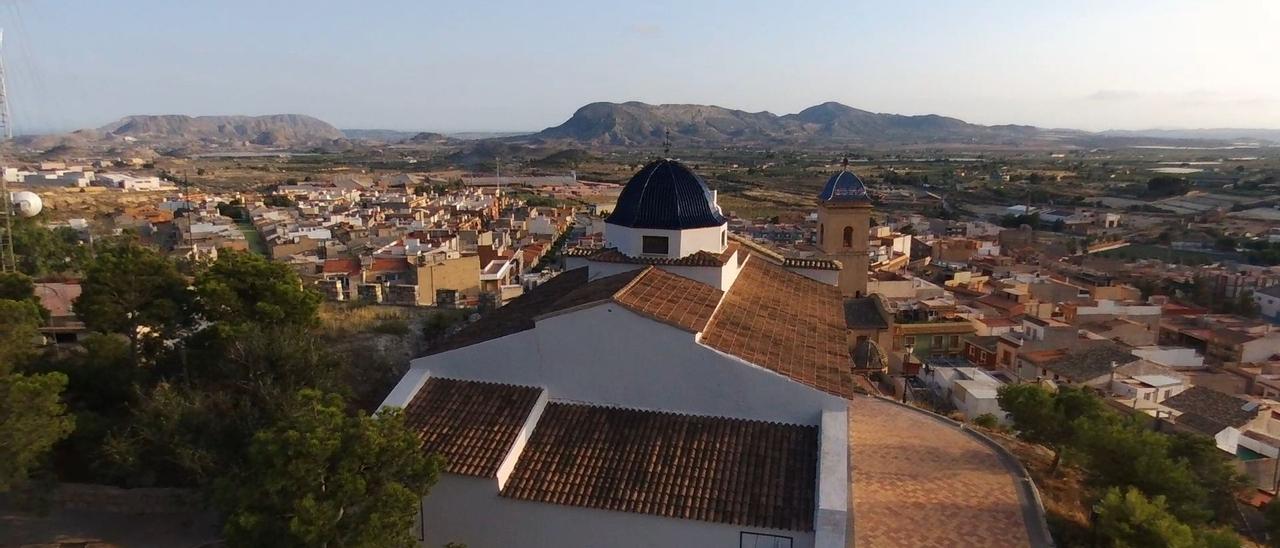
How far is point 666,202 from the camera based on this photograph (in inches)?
594

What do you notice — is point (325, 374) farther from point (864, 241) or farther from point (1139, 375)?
point (1139, 375)

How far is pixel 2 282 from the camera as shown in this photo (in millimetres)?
13836

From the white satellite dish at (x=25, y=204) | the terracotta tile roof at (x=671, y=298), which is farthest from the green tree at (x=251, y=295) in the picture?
the white satellite dish at (x=25, y=204)

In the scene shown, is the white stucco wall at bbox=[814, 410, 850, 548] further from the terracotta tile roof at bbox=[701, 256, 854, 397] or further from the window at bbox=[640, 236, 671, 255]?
the window at bbox=[640, 236, 671, 255]

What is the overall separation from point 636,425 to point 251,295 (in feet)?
23.8

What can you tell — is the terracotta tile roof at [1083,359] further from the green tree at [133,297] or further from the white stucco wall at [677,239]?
the green tree at [133,297]

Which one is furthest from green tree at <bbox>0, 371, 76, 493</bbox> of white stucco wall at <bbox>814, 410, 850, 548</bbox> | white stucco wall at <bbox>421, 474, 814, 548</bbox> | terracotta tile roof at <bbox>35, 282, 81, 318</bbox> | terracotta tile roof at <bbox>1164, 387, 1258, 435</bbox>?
terracotta tile roof at <bbox>1164, 387, 1258, 435</bbox>

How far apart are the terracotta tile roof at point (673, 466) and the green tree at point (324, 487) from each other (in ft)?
7.24

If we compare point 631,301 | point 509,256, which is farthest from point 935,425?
point 509,256

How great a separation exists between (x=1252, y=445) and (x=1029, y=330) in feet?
26.6

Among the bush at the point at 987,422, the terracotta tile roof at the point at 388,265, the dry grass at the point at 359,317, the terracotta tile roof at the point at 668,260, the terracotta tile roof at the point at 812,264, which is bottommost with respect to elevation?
the bush at the point at 987,422

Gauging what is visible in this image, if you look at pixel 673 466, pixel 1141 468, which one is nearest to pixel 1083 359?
pixel 1141 468

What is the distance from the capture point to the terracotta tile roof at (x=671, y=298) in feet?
38.2

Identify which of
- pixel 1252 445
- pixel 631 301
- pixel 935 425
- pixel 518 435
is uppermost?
pixel 631 301
